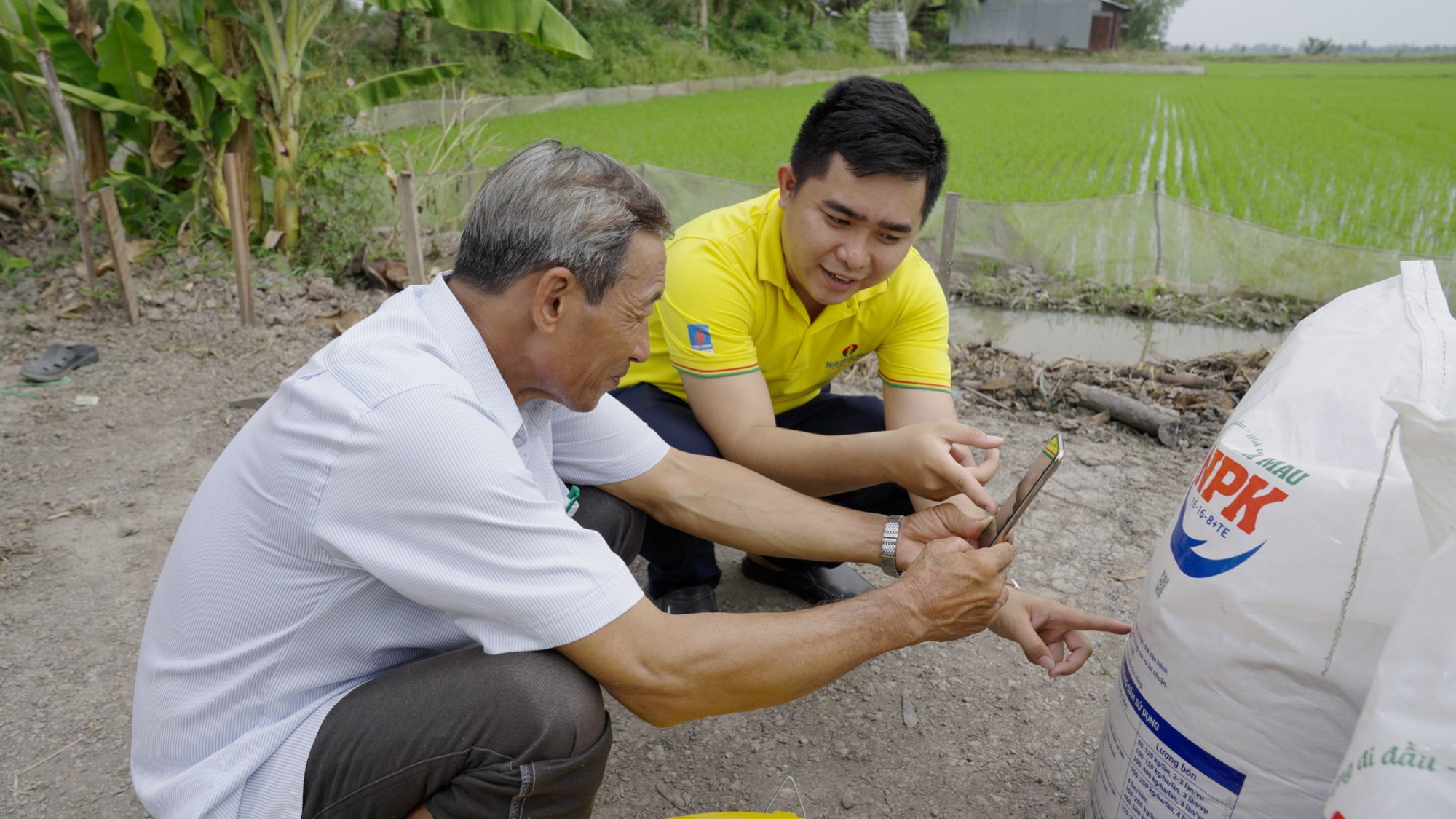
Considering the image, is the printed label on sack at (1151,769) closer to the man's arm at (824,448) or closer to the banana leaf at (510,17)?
the man's arm at (824,448)

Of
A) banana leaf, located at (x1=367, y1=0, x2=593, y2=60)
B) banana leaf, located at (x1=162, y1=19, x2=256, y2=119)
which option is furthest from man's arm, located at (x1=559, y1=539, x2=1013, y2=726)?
banana leaf, located at (x1=162, y1=19, x2=256, y2=119)

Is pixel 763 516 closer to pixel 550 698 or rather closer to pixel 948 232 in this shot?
pixel 550 698

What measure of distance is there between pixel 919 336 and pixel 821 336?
238mm

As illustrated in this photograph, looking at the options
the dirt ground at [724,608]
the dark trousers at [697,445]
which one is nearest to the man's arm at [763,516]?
the dark trousers at [697,445]

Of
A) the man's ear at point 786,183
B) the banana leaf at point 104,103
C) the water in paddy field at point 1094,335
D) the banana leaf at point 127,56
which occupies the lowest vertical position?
the water in paddy field at point 1094,335

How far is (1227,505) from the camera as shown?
1.23 metres

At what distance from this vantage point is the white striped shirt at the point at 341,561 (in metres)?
1.14

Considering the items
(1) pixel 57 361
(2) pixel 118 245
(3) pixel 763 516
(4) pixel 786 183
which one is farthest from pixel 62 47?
(3) pixel 763 516

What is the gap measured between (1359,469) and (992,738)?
108 cm

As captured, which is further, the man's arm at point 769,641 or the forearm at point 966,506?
the forearm at point 966,506

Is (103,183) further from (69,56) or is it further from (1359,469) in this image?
(1359,469)

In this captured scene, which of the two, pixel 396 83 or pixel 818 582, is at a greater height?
pixel 396 83

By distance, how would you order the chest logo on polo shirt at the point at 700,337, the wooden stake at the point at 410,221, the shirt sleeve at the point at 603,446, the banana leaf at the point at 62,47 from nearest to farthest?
the shirt sleeve at the point at 603,446 < the chest logo on polo shirt at the point at 700,337 < the wooden stake at the point at 410,221 < the banana leaf at the point at 62,47

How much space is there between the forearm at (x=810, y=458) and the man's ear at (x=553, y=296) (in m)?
0.81
